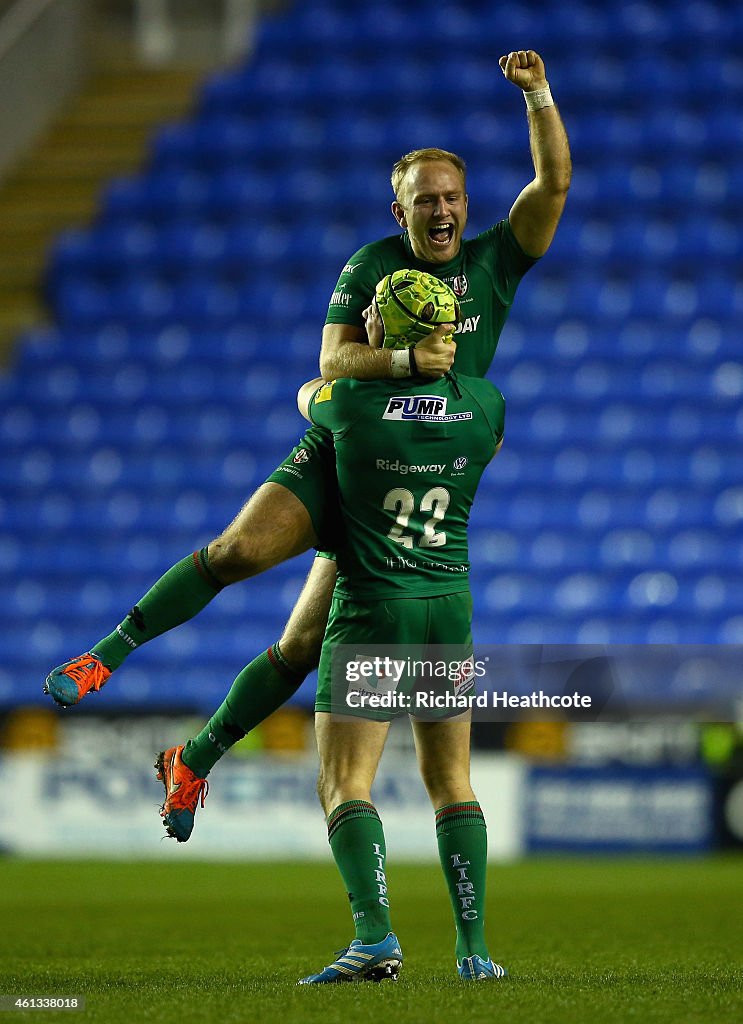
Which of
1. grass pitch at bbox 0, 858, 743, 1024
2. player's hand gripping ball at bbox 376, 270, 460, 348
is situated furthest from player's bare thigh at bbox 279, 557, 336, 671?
grass pitch at bbox 0, 858, 743, 1024

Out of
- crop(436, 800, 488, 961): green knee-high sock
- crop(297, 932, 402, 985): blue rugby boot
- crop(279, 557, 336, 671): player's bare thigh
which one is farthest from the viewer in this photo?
crop(279, 557, 336, 671): player's bare thigh

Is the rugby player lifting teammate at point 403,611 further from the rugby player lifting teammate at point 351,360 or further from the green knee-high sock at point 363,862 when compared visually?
the rugby player lifting teammate at point 351,360

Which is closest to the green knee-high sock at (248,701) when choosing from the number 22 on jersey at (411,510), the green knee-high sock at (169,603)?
the green knee-high sock at (169,603)

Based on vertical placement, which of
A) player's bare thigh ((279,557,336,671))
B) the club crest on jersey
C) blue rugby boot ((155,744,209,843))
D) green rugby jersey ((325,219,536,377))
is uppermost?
green rugby jersey ((325,219,536,377))

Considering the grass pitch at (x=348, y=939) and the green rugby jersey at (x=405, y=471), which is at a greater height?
the green rugby jersey at (x=405, y=471)

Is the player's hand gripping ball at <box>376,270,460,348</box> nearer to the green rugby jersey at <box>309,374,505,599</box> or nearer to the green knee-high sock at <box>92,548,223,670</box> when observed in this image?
the green rugby jersey at <box>309,374,505,599</box>

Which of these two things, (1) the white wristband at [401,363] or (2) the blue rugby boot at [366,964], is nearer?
(2) the blue rugby boot at [366,964]

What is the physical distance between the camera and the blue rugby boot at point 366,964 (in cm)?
338

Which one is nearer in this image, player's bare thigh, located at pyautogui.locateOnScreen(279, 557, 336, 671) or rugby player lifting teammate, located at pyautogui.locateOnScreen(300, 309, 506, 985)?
rugby player lifting teammate, located at pyautogui.locateOnScreen(300, 309, 506, 985)

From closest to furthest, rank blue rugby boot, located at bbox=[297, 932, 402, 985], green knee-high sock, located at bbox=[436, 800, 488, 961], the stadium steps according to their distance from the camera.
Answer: blue rugby boot, located at bbox=[297, 932, 402, 985], green knee-high sock, located at bbox=[436, 800, 488, 961], the stadium steps

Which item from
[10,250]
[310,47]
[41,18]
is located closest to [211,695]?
[10,250]

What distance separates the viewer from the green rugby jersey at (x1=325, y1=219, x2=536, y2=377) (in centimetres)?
384

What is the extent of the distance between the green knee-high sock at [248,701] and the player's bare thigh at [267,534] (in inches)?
15.5

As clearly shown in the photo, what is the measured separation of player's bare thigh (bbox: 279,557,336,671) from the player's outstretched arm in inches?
39.4
